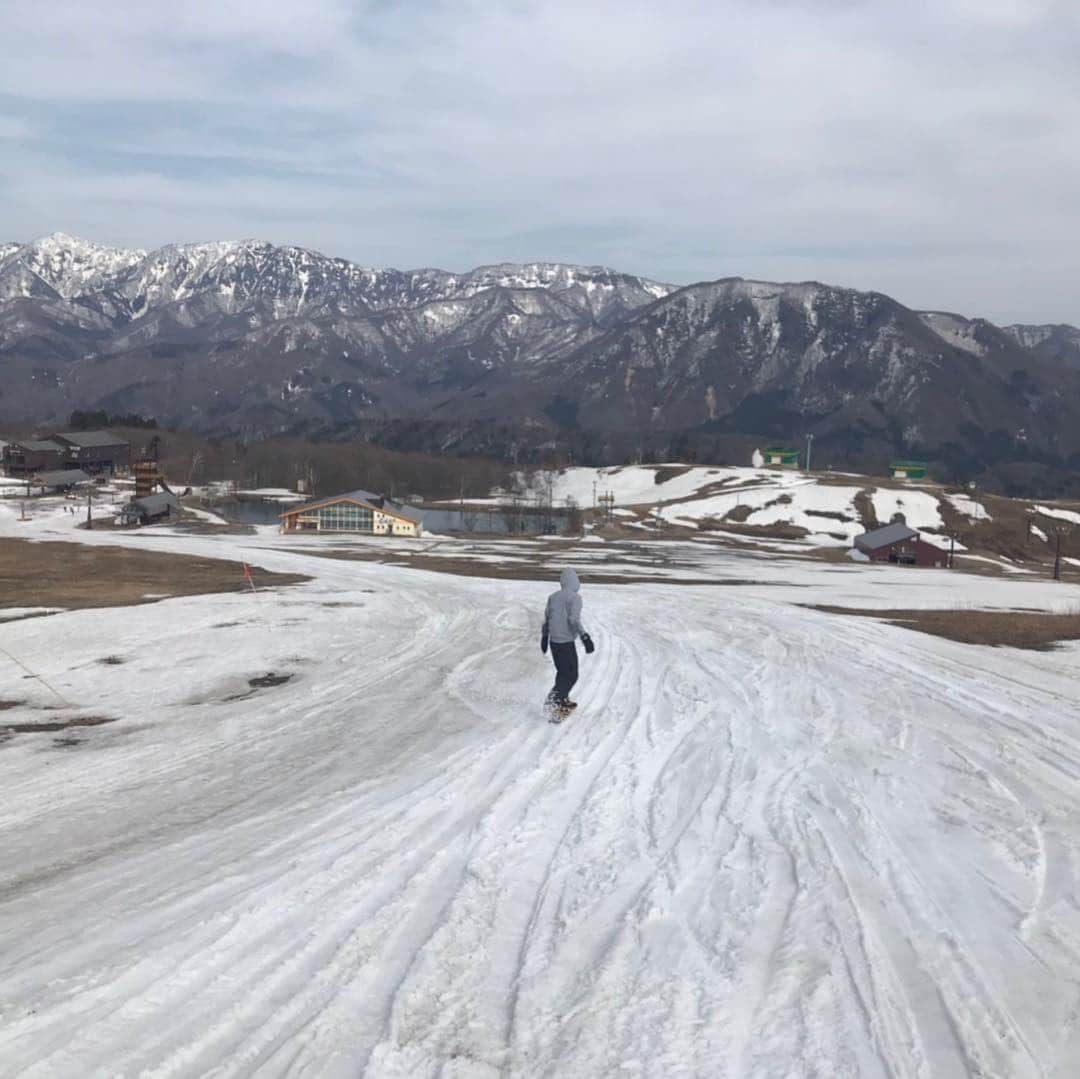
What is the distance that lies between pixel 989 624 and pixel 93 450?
19431 cm

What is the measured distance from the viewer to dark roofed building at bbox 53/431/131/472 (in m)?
184

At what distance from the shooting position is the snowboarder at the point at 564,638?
13.8m

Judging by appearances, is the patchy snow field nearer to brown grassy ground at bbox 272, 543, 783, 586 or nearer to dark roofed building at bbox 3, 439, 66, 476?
brown grassy ground at bbox 272, 543, 783, 586

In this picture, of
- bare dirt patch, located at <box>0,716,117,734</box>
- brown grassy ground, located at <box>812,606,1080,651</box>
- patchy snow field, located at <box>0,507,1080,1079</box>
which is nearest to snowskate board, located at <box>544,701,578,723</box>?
patchy snow field, located at <box>0,507,1080,1079</box>

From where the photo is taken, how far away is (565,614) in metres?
13.9

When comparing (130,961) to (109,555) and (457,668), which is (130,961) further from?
(109,555)

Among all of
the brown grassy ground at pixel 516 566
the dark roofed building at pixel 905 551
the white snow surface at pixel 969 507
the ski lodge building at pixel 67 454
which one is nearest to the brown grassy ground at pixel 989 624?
the brown grassy ground at pixel 516 566

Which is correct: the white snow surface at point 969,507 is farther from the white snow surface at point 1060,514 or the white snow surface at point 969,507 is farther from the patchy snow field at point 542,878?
the patchy snow field at point 542,878

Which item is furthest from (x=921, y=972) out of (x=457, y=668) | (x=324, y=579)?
(x=324, y=579)

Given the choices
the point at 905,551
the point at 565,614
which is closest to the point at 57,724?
the point at 565,614

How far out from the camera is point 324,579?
146 ft

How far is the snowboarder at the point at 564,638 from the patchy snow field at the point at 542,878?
528mm

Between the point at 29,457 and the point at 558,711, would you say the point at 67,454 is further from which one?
the point at 558,711

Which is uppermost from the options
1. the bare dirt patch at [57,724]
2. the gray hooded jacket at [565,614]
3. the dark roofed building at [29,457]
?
the dark roofed building at [29,457]
